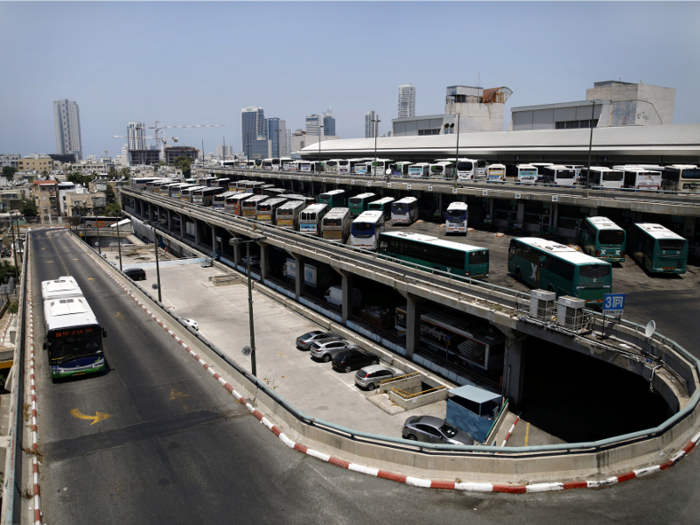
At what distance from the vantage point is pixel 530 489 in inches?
491

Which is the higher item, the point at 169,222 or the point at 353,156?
the point at 353,156

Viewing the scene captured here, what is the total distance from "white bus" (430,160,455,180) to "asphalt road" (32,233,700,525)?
51.8 m

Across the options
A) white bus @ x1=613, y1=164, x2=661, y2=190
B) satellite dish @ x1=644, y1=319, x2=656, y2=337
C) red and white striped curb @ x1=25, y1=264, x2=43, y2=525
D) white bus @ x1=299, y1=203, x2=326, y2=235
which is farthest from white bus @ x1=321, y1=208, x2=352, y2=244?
satellite dish @ x1=644, y1=319, x2=656, y2=337

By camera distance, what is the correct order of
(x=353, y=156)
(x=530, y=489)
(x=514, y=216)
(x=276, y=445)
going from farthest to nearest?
(x=353, y=156), (x=514, y=216), (x=276, y=445), (x=530, y=489)

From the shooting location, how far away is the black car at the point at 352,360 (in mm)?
30766

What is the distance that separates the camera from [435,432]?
20.4 m

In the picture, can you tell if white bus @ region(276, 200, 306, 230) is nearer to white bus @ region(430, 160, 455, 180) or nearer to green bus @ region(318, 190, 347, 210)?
green bus @ region(318, 190, 347, 210)

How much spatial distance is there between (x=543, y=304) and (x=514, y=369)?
170 inches

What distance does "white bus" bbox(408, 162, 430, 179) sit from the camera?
2675 inches

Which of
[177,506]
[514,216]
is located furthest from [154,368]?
[514,216]

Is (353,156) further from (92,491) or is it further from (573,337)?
(92,491)

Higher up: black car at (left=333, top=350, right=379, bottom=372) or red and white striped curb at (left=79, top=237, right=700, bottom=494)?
red and white striped curb at (left=79, top=237, right=700, bottom=494)

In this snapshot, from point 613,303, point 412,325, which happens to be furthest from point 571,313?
point 412,325

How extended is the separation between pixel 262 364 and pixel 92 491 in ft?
60.3
